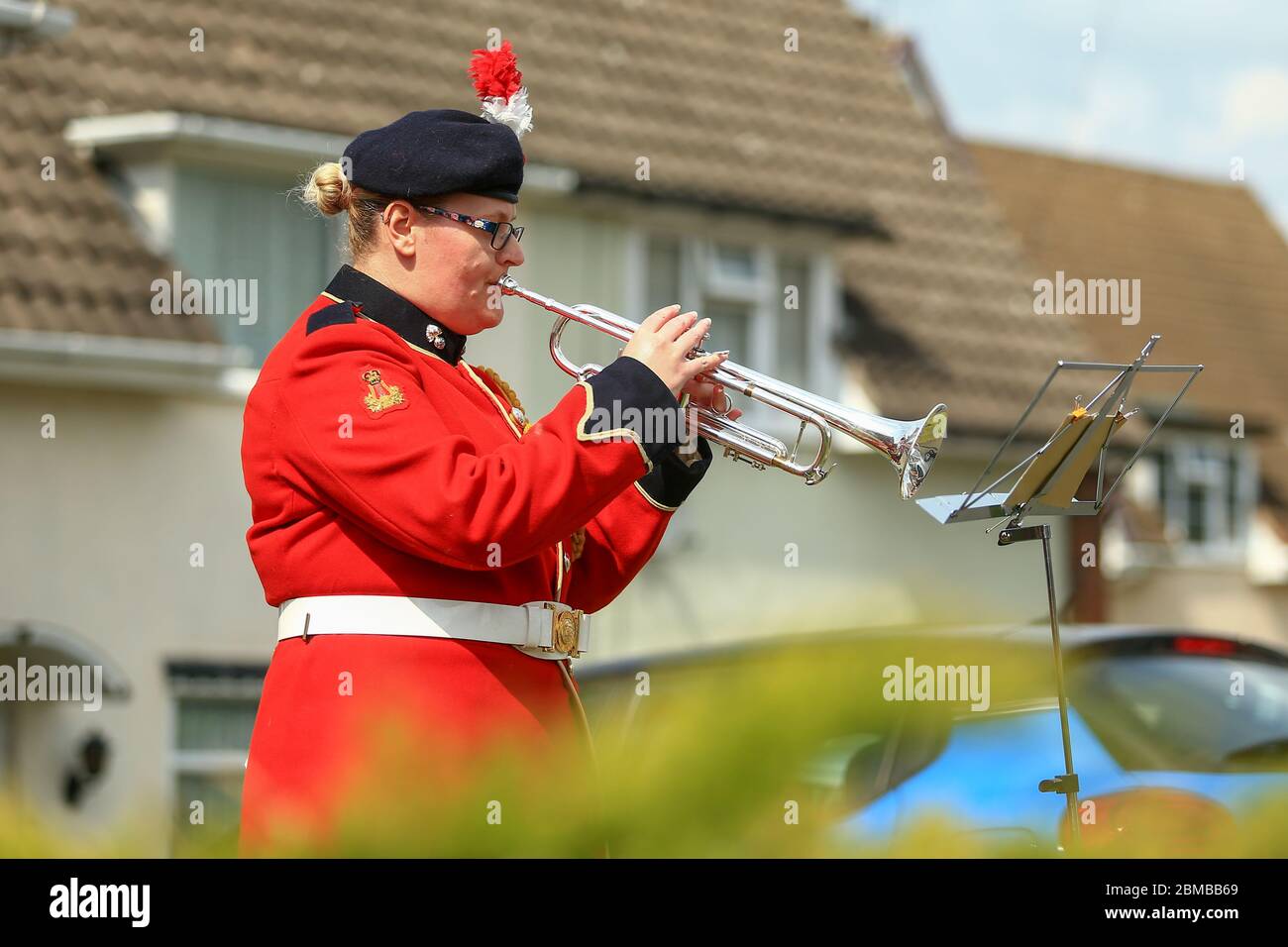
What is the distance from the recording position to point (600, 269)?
53.5 ft

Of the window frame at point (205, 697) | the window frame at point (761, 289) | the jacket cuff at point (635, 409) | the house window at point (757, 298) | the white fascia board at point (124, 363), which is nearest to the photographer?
the jacket cuff at point (635, 409)

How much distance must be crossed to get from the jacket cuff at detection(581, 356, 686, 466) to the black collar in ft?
1.31

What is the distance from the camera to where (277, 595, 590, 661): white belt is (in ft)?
10.0

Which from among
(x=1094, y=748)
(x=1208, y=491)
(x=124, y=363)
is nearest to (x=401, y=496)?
(x=1094, y=748)

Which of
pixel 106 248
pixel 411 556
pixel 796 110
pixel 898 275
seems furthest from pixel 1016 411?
pixel 411 556

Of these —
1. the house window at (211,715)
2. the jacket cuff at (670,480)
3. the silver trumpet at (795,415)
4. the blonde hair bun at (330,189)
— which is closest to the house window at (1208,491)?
the house window at (211,715)

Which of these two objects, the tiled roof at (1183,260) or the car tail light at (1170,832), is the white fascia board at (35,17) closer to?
the car tail light at (1170,832)

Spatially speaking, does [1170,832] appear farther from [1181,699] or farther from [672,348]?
[1181,699]

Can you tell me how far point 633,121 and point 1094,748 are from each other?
42.0 feet

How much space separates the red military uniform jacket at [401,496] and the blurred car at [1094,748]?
0.34 m

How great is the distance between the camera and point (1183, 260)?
2980 centimetres

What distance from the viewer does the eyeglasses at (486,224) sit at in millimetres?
3277

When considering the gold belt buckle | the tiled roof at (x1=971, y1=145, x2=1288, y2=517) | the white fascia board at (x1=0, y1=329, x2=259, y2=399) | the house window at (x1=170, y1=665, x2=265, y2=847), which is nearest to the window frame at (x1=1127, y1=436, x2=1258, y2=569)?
the tiled roof at (x1=971, y1=145, x2=1288, y2=517)

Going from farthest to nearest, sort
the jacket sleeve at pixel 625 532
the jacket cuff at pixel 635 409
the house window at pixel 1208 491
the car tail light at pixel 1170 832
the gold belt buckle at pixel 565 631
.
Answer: the house window at pixel 1208 491
the jacket sleeve at pixel 625 532
the gold belt buckle at pixel 565 631
the jacket cuff at pixel 635 409
the car tail light at pixel 1170 832
